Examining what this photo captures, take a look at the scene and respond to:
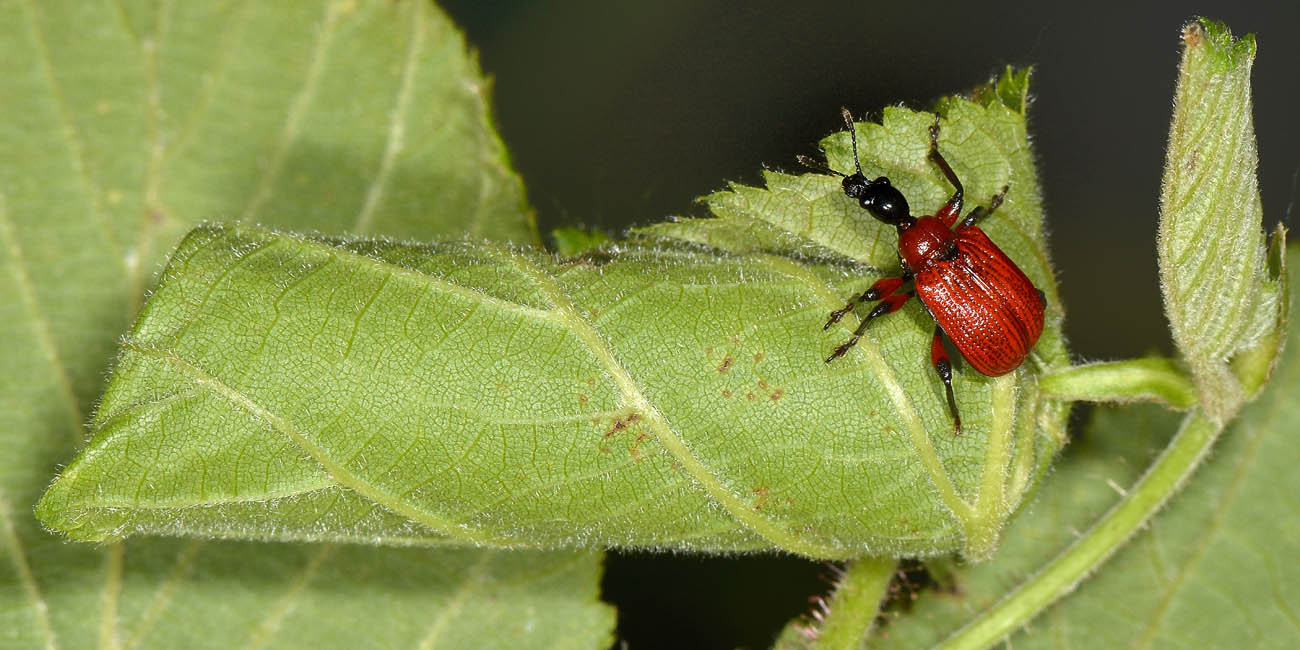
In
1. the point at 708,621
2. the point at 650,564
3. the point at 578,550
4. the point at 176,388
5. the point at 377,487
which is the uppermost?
the point at 176,388

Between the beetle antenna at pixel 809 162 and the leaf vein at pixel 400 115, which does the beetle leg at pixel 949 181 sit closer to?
the beetle antenna at pixel 809 162

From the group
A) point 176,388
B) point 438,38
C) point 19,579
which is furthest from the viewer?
point 438,38

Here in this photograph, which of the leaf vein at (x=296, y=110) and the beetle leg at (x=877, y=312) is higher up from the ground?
the leaf vein at (x=296, y=110)

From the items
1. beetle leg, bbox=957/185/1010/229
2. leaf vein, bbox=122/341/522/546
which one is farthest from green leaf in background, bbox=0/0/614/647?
beetle leg, bbox=957/185/1010/229

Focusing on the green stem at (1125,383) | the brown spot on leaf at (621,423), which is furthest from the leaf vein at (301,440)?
the green stem at (1125,383)

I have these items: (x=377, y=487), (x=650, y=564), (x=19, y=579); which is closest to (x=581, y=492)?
(x=377, y=487)

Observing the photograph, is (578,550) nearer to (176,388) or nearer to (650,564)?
(650,564)

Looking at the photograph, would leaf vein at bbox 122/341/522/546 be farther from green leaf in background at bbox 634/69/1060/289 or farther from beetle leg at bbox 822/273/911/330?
beetle leg at bbox 822/273/911/330
